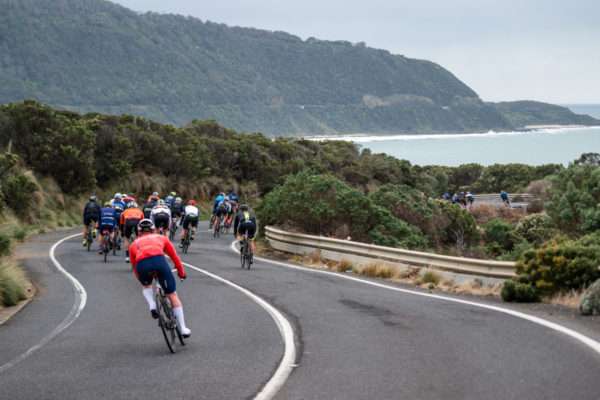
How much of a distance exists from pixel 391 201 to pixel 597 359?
21214 millimetres

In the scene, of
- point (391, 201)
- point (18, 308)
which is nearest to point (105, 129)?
point (391, 201)

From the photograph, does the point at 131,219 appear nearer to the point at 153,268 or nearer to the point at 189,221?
the point at 189,221

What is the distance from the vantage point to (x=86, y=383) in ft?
22.6

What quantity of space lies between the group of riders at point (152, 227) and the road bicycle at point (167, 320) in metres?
0.06

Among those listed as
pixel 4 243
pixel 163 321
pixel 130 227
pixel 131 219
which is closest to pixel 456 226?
pixel 131 219

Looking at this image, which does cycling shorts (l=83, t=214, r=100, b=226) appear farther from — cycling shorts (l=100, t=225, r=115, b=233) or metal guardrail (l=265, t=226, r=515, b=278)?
Result: metal guardrail (l=265, t=226, r=515, b=278)

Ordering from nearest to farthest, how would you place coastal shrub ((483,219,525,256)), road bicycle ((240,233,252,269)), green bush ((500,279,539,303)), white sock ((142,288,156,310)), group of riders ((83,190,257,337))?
white sock ((142,288,156,310)), group of riders ((83,190,257,337)), green bush ((500,279,539,303)), road bicycle ((240,233,252,269)), coastal shrub ((483,219,525,256))

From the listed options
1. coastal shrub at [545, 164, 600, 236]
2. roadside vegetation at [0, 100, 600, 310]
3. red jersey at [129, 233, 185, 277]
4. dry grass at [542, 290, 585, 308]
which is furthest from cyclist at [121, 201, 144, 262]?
coastal shrub at [545, 164, 600, 236]

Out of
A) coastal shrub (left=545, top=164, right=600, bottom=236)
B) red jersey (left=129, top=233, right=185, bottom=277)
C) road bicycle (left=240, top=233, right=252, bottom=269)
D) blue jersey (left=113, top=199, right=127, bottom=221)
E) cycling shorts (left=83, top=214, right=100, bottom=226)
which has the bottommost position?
road bicycle (left=240, top=233, right=252, bottom=269)

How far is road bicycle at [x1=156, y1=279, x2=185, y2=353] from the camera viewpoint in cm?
814

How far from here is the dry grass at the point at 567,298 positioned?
10.7m

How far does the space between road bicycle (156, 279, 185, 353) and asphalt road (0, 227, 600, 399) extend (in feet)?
0.59

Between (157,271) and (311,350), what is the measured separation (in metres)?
2.02

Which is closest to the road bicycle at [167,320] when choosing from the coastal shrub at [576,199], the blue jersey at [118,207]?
the blue jersey at [118,207]
